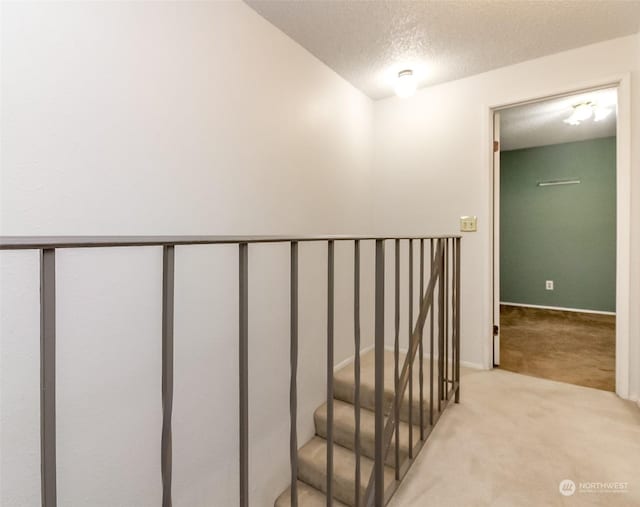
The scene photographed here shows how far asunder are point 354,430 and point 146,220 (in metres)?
1.61

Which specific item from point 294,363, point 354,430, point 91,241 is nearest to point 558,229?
point 354,430

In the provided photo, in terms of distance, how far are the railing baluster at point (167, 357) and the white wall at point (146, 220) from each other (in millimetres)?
761

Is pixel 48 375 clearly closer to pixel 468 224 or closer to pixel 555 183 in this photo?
pixel 468 224

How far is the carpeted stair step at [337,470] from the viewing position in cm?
178

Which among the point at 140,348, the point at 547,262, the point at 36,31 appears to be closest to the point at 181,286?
the point at 140,348

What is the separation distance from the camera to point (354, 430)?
1972 mm

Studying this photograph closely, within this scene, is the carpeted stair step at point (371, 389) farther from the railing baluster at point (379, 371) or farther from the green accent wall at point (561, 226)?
the green accent wall at point (561, 226)

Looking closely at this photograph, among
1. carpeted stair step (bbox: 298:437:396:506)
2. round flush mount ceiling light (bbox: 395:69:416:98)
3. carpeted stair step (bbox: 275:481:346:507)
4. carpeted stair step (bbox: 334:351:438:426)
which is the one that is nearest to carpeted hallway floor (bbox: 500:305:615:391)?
carpeted stair step (bbox: 334:351:438:426)

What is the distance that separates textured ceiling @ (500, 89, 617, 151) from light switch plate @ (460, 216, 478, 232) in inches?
41.2

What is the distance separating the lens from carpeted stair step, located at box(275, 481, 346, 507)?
1.87 meters

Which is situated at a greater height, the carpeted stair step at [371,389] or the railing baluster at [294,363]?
the railing baluster at [294,363]

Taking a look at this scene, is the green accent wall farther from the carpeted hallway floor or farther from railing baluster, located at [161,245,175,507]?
railing baluster, located at [161,245,175,507]

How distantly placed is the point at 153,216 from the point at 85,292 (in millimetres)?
385

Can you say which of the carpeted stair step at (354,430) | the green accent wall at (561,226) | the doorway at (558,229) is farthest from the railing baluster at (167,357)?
the green accent wall at (561,226)
